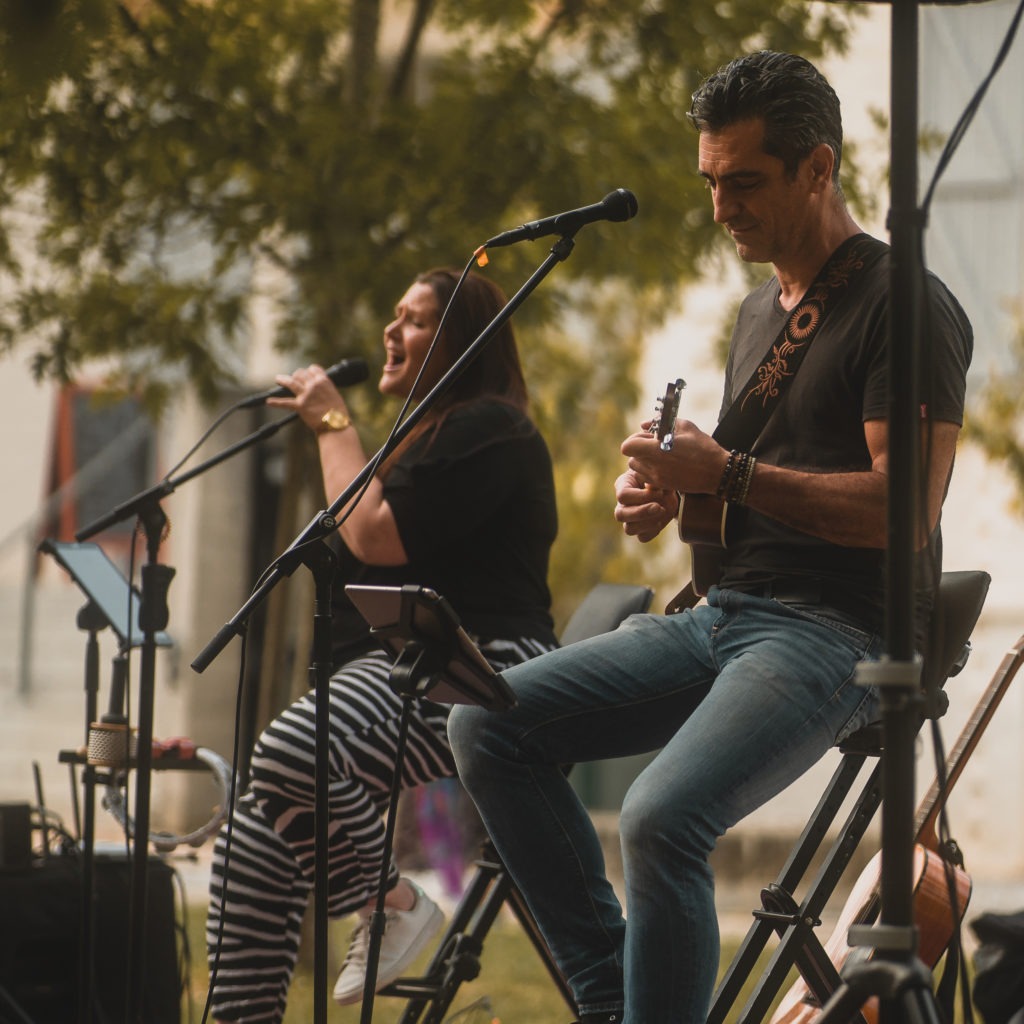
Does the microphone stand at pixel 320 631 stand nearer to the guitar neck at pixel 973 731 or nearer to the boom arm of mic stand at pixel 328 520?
the boom arm of mic stand at pixel 328 520

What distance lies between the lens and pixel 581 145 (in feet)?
16.7

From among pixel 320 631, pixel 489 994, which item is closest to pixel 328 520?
pixel 320 631

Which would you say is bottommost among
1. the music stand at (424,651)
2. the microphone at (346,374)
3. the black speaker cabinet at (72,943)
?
the black speaker cabinet at (72,943)

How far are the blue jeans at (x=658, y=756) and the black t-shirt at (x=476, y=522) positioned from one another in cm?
61

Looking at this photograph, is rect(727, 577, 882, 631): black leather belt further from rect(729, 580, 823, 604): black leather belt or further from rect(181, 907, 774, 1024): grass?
rect(181, 907, 774, 1024): grass

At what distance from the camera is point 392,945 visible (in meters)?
3.36

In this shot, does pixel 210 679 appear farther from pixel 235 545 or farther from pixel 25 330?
pixel 25 330

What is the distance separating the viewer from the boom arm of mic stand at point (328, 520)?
2.56 metres

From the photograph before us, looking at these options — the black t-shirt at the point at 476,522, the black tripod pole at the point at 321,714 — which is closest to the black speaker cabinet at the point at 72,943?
the black t-shirt at the point at 476,522

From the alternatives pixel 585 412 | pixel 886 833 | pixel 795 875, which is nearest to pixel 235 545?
pixel 585 412

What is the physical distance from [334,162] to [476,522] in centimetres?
204

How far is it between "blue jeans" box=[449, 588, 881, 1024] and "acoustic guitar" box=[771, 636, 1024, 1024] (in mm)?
389

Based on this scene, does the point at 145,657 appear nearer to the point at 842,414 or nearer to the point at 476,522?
the point at 476,522

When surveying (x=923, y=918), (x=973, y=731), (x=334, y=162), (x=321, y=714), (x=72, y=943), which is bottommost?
(x=72, y=943)
